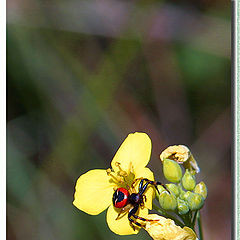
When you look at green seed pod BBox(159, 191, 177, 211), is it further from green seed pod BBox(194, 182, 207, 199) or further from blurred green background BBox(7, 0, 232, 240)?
blurred green background BBox(7, 0, 232, 240)

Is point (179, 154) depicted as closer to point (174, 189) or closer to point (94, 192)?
point (174, 189)

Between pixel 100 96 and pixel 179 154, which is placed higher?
pixel 100 96

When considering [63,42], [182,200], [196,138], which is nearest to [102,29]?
[63,42]

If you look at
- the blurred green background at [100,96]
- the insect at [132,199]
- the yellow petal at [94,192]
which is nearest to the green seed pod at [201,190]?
the insect at [132,199]
